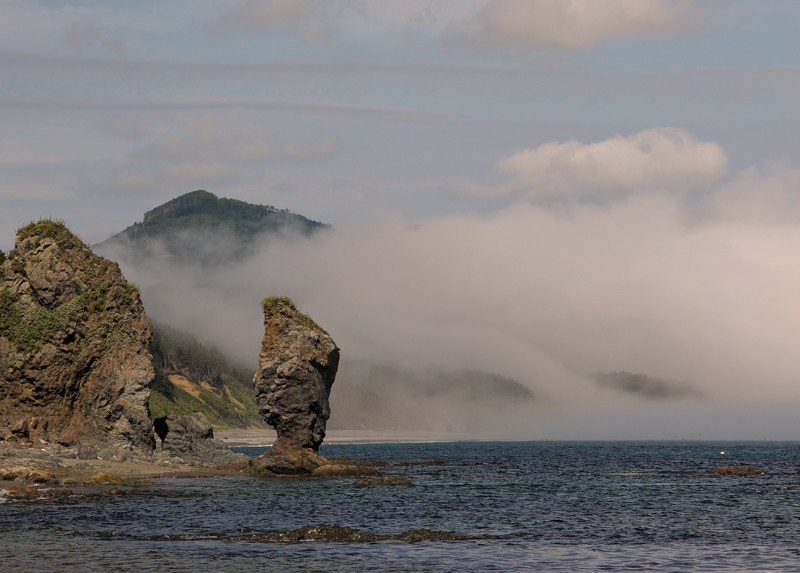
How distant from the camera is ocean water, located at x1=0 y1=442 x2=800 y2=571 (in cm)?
3531

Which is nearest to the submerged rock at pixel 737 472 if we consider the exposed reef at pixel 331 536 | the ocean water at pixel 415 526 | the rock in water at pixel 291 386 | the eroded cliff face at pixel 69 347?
the ocean water at pixel 415 526

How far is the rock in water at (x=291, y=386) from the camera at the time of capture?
89125 mm

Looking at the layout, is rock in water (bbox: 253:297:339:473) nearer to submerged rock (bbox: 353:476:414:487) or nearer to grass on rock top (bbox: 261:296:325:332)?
grass on rock top (bbox: 261:296:325:332)

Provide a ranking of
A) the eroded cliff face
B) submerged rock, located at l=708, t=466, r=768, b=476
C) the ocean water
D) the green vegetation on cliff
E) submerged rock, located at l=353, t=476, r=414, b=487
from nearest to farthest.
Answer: the ocean water → submerged rock, located at l=353, t=476, r=414, b=487 → the eroded cliff face → the green vegetation on cliff → submerged rock, located at l=708, t=466, r=768, b=476

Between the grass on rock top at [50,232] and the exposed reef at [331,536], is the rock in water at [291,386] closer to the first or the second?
the grass on rock top at [50,232]

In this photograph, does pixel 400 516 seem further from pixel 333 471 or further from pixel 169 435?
pixel 169 435

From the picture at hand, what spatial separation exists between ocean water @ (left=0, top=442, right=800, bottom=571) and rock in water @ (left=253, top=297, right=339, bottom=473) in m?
11.2

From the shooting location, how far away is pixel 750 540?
4334 cm

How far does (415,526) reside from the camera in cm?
4753

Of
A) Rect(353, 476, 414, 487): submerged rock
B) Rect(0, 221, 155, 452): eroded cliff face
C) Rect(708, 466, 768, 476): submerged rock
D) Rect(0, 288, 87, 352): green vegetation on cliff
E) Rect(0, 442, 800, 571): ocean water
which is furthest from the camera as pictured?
Rect(708, 466, 768, 476): submerged rock

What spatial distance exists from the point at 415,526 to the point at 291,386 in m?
43.7

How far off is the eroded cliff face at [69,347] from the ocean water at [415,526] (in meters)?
14.7

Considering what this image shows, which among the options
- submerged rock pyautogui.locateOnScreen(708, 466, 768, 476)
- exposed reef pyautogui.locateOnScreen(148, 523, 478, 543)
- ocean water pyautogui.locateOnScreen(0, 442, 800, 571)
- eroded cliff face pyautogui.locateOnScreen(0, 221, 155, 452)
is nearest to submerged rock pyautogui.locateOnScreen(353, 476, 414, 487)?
ocean water pyautogui.locateOnScreen(0, 442, 800, 571)

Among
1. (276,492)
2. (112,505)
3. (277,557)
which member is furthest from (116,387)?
(277,557)
